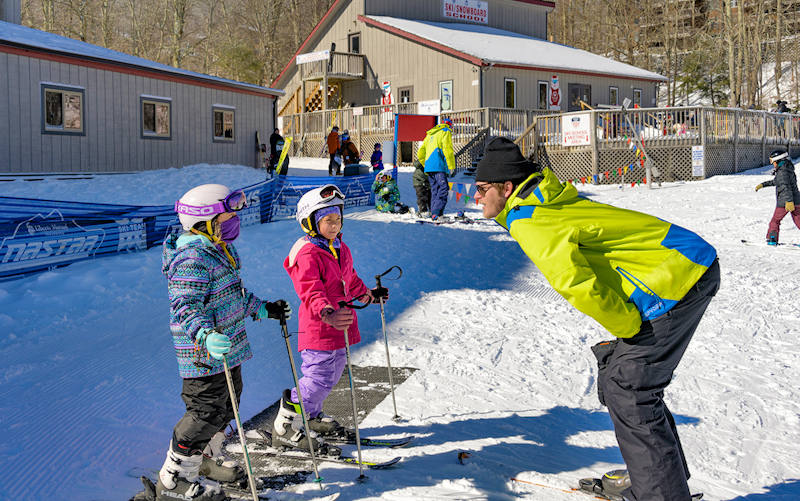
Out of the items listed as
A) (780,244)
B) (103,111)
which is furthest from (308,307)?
(103,111)

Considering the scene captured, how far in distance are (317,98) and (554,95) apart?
11.6 meters

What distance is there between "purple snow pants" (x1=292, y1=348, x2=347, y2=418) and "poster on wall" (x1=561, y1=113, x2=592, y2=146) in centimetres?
1798

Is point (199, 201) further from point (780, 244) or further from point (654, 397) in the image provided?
point (780, 244)

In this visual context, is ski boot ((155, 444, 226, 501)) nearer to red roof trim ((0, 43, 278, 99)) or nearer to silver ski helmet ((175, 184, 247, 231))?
silver ski helmet ((175, 184, 247, 231))

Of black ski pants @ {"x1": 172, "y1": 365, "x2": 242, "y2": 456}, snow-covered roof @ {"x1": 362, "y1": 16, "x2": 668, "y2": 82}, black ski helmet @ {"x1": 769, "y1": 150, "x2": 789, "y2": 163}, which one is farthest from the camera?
snow-covered roof @ {"x1": 362, "y1": 16, "x2": 668, "y2": 82}

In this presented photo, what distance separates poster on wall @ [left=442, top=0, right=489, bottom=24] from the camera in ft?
107

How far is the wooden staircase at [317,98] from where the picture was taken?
104 feet

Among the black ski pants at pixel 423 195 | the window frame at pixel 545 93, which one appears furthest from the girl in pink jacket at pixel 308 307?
the window frame at pixel 545 93

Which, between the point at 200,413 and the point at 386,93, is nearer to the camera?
the point at 200,413

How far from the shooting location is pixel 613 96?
102ft

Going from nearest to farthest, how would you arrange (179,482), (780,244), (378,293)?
(179,482) → (378,293) → (780,244)

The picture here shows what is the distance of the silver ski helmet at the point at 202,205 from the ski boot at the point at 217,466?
3.95 feet

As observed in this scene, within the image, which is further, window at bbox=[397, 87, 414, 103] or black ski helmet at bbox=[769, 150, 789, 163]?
window at bbox=[397, 87, 414, 103]

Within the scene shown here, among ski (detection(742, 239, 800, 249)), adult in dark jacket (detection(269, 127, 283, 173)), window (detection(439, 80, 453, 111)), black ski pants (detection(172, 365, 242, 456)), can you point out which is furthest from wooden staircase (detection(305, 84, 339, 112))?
black ski pants (detection(172, 365, 242, 456))
